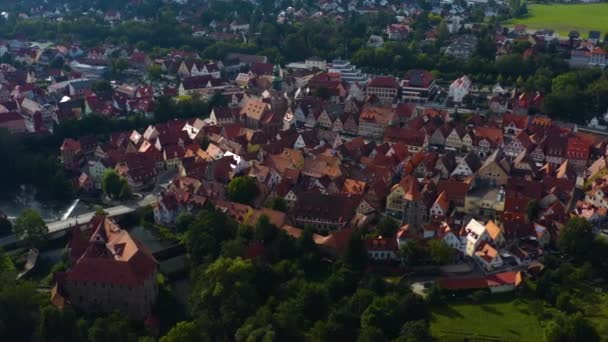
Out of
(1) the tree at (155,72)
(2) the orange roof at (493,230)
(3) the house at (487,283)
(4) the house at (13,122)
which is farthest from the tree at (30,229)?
(1) the tree at (155,72)

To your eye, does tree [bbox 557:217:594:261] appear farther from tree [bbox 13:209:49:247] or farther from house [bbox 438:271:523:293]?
tree [bbox 13:209:49:247]

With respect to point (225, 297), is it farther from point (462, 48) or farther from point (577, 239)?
point (462, 48)

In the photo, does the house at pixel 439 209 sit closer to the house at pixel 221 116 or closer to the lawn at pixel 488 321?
the lawn at pixel 488 321

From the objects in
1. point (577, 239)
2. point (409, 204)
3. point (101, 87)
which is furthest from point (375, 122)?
point (101, 87)

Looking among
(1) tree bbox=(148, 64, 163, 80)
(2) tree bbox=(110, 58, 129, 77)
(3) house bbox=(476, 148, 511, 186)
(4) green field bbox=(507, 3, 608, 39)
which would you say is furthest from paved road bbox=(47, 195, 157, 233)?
(4) green field bbox=(507, 3, 608, 39)

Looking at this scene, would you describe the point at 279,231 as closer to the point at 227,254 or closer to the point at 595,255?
the point at 227,254
